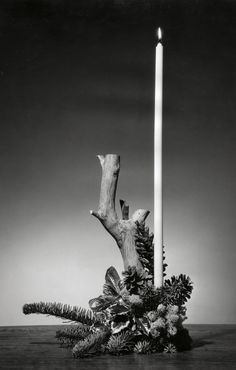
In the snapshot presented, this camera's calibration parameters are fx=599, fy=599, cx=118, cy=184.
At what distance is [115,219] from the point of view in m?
1.01

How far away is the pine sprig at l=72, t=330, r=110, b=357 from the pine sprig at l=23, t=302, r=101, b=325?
6 centimetres

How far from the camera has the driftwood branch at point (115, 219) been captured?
100 centimetres

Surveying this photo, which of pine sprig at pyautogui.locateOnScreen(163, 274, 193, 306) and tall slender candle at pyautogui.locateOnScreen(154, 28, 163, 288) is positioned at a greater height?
tall slender candle at pyautogui.locateOnScreen(154, 28, 163, 288)

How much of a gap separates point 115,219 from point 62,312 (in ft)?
0.60

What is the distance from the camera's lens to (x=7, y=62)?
5.46ft

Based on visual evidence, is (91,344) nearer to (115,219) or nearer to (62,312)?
(62,312)

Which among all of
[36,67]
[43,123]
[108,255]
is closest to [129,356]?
[108,255]

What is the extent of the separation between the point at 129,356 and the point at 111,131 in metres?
0.89

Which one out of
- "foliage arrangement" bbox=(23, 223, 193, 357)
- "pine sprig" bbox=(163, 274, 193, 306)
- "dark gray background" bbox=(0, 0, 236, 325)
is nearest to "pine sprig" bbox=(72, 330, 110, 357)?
"foliage arrangement" bbox=(23, 223, 193, 357)

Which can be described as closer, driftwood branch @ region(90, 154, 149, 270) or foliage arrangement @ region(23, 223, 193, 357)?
foliage arrangement @ region(23, 223, 193, 357)

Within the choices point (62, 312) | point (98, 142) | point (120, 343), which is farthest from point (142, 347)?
point (98, 142)

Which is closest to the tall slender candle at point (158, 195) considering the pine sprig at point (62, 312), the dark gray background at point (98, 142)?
the pine sprig at point (62, 312)

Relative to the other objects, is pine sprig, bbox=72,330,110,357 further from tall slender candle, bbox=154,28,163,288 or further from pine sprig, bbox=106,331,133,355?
tall slender candle, bbox=154,28,163,288

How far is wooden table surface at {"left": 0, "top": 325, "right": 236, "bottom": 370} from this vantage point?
749mm
